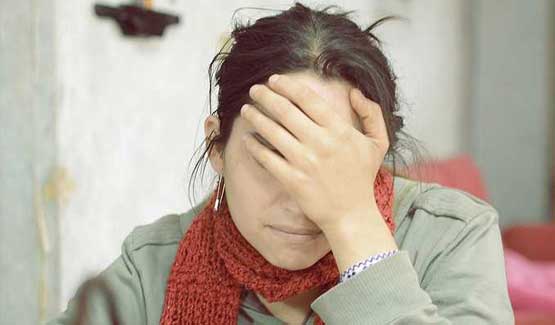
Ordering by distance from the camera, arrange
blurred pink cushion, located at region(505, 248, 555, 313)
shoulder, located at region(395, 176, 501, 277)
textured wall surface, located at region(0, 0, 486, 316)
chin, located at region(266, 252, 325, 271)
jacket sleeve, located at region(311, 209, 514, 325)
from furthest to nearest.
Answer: blurred pink cushion, located at region(505, 248, 555, 313)
textured wall surface, located at region(0, 0, 486, 316)
shoulder, located at region(395, 176, 501, 277)
chin, located at region(266, 252, 325, 271)
jacket sleeve, located at region(311, 209, 514, 325)

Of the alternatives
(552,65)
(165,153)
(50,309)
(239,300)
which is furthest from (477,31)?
(239,300)

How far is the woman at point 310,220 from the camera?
929mm

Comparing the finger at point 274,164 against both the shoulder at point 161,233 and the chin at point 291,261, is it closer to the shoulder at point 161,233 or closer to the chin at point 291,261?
the chin at point 291,261

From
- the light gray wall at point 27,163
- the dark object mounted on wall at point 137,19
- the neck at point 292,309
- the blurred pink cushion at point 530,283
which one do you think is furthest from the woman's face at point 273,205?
the blurred pink cushion at point 530,283

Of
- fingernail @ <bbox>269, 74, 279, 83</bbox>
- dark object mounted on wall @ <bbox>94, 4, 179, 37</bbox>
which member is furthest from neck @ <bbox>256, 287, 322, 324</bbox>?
dark object mounted on wall @ <bbox>94, 4, 179, 37</bbox>

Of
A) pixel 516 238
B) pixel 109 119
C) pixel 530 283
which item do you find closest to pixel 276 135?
pixel 109 119

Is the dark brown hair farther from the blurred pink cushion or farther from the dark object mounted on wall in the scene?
the blurred pink cushion

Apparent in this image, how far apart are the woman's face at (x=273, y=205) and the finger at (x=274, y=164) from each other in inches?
1.5

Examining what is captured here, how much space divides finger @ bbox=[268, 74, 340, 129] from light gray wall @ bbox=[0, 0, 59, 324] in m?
0.84

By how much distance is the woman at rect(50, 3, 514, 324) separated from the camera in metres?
0.93

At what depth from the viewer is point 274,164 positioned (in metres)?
0.95

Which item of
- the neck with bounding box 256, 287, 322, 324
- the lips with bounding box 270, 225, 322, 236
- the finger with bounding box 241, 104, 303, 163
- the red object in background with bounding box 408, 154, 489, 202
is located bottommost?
the red object in background with bounding box 408, 154, 489, 202

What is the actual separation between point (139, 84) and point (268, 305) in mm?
1003

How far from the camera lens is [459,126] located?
14.3ft
